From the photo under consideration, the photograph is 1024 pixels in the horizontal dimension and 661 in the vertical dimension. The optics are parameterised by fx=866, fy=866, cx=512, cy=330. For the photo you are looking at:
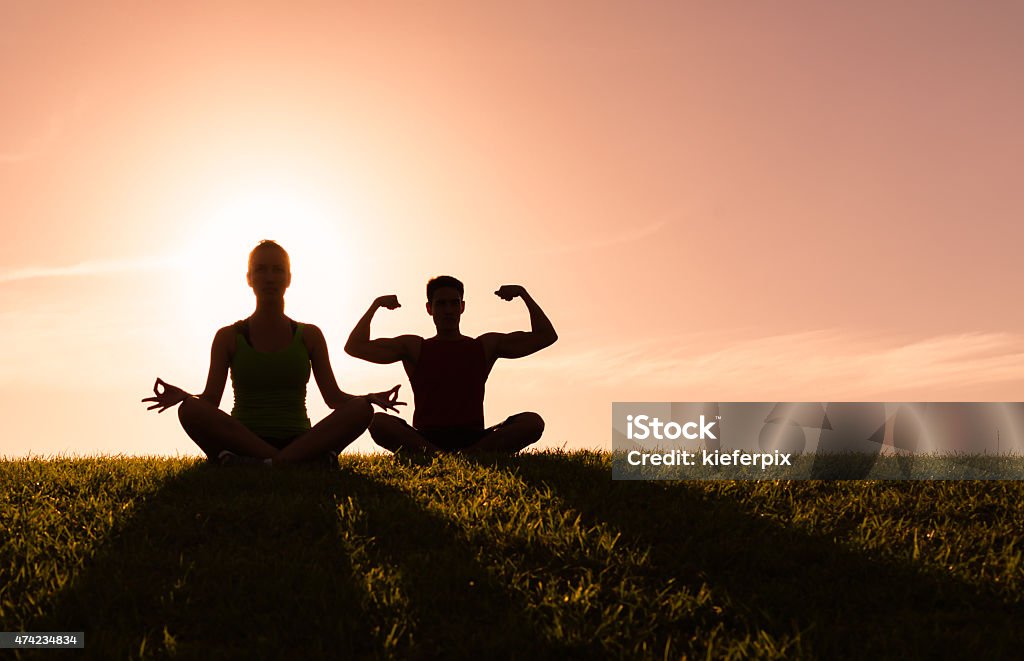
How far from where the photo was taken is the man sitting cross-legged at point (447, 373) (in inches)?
391

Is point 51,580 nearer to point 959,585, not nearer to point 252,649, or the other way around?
point 252,649

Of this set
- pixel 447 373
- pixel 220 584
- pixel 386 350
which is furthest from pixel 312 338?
pixel 220 584

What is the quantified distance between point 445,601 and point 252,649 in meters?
1.23

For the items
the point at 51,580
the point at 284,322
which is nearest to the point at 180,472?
the point at 284,322

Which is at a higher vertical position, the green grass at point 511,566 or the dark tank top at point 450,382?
the dark tank top at point 450,382

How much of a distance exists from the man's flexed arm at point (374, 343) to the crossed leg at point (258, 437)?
105 centimetres

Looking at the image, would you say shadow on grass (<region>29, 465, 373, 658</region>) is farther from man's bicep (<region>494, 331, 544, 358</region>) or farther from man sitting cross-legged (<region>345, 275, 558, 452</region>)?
man's bicep (<region>494, 331, 544, 358</region>)

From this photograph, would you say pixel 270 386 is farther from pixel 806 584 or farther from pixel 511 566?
pixel 806 584

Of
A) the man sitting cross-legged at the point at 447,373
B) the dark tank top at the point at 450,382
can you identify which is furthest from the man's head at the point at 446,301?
the dark tank top at the point at 450,382

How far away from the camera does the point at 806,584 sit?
609 centimetres

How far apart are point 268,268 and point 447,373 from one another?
2334mm

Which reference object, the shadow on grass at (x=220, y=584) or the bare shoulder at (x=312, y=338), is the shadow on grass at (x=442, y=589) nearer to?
the shadow on grass at (x=220, y=584)

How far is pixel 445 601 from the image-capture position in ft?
18.6

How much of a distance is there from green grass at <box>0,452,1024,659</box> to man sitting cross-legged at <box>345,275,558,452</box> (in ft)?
4.72
